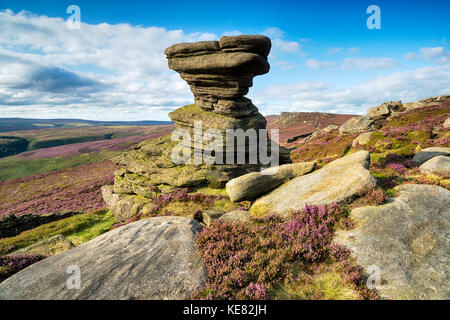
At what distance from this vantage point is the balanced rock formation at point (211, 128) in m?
16.6

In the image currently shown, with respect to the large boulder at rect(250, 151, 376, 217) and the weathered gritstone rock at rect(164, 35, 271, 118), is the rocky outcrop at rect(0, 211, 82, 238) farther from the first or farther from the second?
the large boulder at rect(250, 151, 376, 217)

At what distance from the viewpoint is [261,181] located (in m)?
12.9

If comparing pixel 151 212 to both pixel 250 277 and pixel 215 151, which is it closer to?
pixel 215 151

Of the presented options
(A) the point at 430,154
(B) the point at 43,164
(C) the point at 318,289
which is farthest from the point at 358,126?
(B) the point at 43,164

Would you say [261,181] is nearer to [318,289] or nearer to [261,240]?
[261,240]

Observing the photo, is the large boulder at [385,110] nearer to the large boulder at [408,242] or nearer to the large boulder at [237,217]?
the large boulder at [408,242]

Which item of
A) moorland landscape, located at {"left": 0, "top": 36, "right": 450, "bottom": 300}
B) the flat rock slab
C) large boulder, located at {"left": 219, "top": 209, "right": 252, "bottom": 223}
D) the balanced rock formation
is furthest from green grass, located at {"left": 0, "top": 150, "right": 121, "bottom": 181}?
large boulder, located at {"left": 219, "top": 209, "right": 252, "bottom": 223}

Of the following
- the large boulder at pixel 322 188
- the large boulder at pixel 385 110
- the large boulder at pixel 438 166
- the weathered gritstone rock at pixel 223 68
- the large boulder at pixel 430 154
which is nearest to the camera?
the large boulder at pixel 322 188

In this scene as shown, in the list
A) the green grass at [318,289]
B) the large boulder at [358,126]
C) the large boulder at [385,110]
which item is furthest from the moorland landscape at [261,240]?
the large boulder at [385,110]

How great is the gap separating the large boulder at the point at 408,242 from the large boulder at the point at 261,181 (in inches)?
210

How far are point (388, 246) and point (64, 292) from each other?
10381 mm

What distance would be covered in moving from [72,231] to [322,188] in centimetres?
2133

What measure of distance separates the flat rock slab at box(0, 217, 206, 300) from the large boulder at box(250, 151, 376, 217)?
14.8 feet
